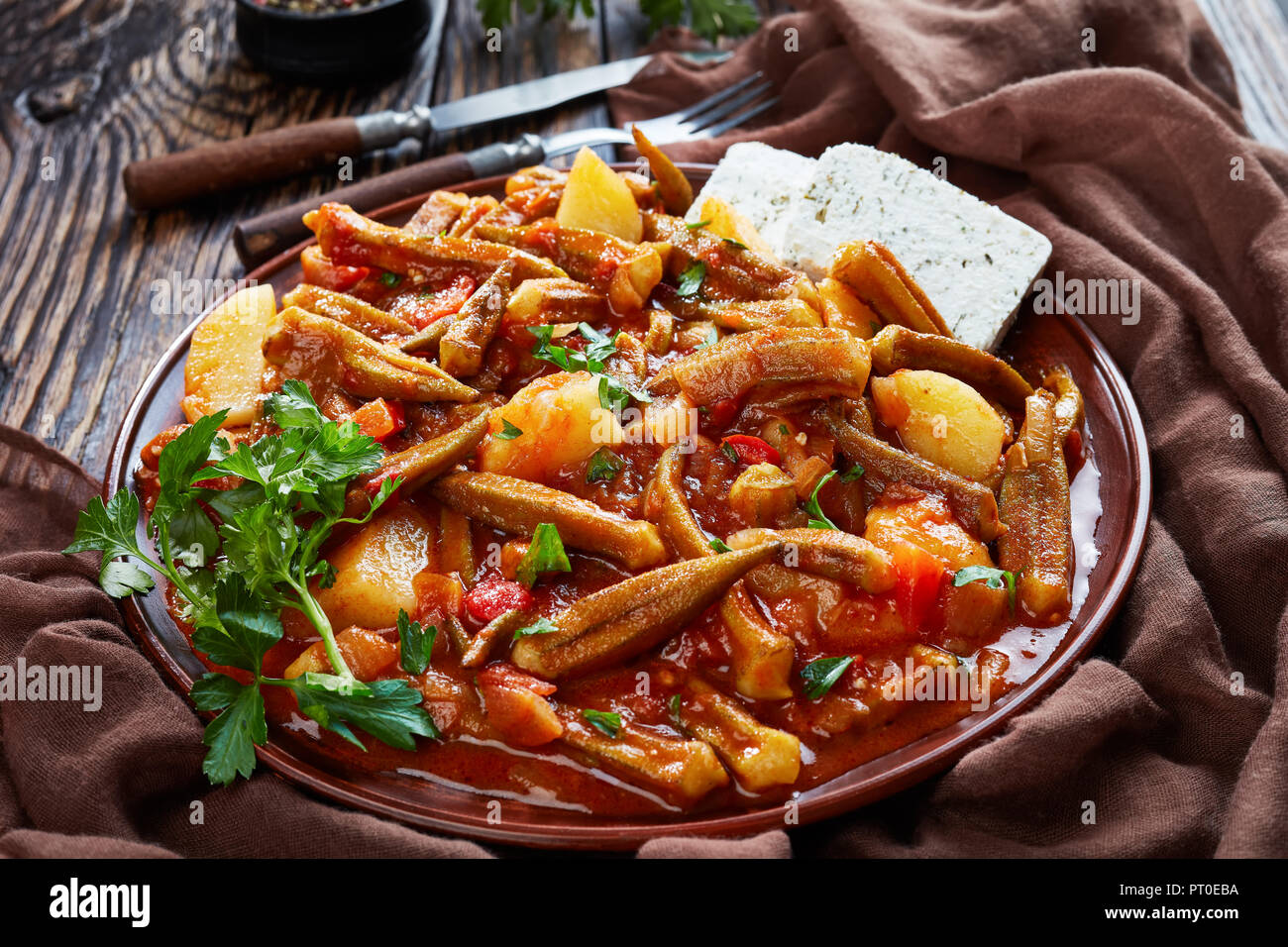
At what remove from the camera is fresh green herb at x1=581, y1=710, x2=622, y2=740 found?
2867 mm

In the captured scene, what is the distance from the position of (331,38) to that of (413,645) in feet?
12.8

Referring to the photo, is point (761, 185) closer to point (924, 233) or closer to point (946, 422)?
point (924, 233)

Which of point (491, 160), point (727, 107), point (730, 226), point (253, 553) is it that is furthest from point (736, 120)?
point (253, 553)

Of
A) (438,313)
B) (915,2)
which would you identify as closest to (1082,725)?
(438,313)

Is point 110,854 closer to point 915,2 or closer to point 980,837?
point 980,837

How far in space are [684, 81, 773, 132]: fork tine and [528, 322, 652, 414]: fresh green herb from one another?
1.98m

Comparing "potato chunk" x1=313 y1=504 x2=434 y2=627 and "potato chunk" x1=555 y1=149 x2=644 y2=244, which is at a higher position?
"potato chunk" x1=555 y1=149 x2=644 y2=244

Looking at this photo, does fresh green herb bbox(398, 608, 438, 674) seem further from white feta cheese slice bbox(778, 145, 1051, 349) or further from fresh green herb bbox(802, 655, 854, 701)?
white feta cheese slice bbox(778, 145, 1051, 349)

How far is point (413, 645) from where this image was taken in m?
2.96

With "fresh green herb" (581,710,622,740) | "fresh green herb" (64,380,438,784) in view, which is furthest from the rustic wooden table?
"fresh green herb" (581,710,622,740)

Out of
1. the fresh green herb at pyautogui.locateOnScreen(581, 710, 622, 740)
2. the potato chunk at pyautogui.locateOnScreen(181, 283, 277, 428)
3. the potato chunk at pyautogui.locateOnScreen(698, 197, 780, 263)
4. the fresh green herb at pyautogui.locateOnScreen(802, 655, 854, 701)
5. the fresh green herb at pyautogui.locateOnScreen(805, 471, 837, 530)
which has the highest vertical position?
the potato chunk at pyautogui.locateOnScreen(698, 197, 780, 263)

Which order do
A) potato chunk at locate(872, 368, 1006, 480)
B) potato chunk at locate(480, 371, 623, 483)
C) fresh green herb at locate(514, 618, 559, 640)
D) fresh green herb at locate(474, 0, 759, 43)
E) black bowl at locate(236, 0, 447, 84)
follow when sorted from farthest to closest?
fresh green herb at locate(474, 0, 759, 43) < black bowl at locate(236, 0, 447, 84) < potato chunk at locate(872, 368, 1006, 480) < potato chunk at locate(480, 371, 623, 483) < fresh green herb at locate(514, 618, 559, 640)

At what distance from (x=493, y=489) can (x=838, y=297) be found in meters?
1.35
